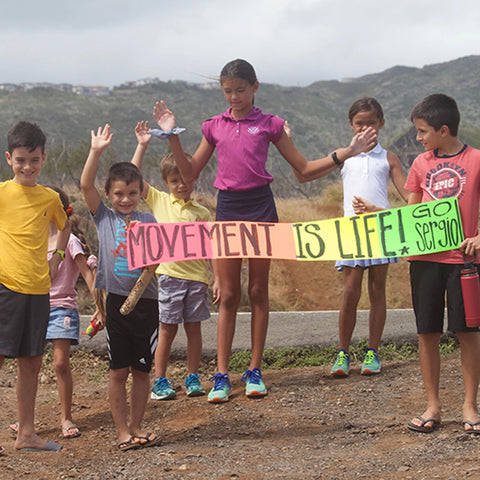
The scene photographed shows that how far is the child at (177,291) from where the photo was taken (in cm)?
561

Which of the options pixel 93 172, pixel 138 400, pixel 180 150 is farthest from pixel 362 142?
pixel 138 400

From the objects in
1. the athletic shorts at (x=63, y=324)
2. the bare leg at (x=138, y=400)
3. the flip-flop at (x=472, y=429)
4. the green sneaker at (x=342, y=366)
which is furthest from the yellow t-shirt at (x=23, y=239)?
the flip-flop at (x=472, y=429)

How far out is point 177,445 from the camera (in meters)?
4.53

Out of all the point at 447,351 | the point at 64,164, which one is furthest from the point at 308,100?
the point at 447,351

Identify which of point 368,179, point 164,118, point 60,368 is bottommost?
point 60,368

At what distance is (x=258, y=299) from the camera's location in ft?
17.7

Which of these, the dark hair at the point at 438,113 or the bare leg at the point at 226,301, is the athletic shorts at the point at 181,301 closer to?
the bare leg at the point at 226,301

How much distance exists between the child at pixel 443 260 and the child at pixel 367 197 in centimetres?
110

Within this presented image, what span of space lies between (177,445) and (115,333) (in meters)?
0.75

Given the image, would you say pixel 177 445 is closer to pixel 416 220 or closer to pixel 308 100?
pixel 416 220

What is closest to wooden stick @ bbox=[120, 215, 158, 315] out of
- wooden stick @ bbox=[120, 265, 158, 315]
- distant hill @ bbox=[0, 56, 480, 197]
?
wooden stick @ bbox=[120, 265, 158, 315]

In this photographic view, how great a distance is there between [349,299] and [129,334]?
190 centimetres

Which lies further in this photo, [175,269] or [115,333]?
[175,269]

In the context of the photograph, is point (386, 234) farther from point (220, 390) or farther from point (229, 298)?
point (220, 390)
